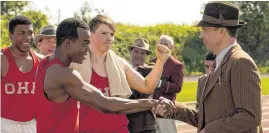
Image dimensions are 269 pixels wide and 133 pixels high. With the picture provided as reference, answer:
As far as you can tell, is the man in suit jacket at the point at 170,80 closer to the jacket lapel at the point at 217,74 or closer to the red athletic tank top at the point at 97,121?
the red athletic tank top at the point at 97,121

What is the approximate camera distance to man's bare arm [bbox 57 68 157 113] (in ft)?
16.1

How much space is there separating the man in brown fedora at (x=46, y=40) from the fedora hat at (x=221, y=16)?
132 inches

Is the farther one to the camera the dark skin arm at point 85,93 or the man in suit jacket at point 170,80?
the man in suit jacket at point 170,80

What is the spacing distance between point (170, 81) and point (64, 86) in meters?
4.48

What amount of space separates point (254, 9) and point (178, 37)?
13313 mm

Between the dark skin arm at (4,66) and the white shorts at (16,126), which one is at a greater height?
the dark skin arm at (4,66)

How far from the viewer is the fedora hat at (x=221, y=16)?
4742 millimetres

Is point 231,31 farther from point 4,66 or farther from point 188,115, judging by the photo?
→ point 4,66

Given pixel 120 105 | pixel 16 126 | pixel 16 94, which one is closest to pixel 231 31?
pixel 120 105

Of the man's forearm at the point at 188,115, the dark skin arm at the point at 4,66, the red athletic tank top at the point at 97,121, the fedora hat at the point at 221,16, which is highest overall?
the fedora hat at the point at 221,16

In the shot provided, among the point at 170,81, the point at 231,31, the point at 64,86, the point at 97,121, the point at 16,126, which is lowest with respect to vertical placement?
the point at 170,81

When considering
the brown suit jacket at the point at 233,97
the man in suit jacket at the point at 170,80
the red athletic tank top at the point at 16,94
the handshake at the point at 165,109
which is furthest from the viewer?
the man in suit jacket at the point at 170,80

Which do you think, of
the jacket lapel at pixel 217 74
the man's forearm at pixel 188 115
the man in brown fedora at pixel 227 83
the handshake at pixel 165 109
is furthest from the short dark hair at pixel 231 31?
the handshake at pixel 165 109

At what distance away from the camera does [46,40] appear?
25.8 feet
